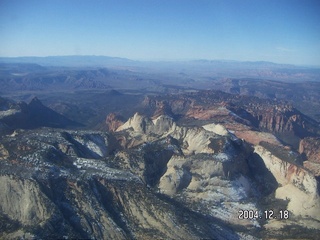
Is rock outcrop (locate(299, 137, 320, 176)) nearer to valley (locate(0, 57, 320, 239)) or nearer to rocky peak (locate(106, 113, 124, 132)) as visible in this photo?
valley (locate(0, 57, 320, 239))

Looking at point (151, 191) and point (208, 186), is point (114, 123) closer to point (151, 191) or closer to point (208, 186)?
point (208, 186)

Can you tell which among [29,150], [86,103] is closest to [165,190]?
[29,150]

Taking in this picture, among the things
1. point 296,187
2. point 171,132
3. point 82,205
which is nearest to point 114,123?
point 171,132

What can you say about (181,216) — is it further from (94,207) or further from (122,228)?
(94,207)

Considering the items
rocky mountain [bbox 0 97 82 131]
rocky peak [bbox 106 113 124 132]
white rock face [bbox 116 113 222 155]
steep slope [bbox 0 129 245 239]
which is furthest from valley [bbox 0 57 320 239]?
rocky peak [bbox 106 113 124 132]

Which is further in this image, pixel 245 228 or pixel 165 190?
pixel 165 190

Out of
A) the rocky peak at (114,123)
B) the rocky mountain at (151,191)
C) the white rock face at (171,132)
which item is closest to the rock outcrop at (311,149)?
the rocky mountain at (151,191)

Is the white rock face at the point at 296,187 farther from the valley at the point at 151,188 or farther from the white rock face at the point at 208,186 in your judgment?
the white rock face at the point at 208,186

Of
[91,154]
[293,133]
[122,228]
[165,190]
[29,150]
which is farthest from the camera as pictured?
[293,133]
